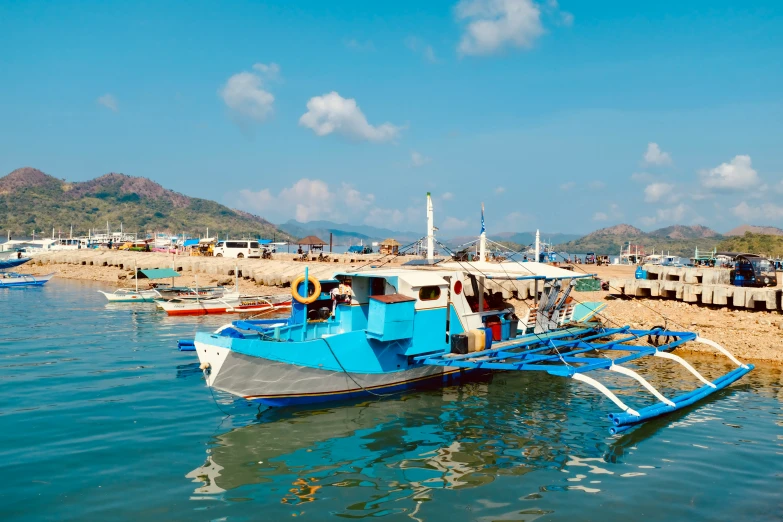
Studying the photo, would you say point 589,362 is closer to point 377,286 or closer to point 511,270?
point 511,270

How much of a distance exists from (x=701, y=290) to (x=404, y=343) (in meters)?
19.4

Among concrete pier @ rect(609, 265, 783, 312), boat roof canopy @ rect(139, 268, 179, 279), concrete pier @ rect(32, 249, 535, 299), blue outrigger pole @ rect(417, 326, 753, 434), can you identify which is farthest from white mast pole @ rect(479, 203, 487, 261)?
boat roof canopy @ rect(139, 268, 179, 279)

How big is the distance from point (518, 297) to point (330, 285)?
15.6m

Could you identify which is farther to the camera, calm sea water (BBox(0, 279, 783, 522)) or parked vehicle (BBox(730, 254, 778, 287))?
parked vehicle (BBox(730, 254, 778, 287))

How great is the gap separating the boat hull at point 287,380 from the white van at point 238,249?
54527 millimetres

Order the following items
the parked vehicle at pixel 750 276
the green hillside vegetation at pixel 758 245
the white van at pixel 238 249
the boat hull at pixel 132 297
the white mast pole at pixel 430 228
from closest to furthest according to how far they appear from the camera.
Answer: the white mast pole at pixel 430 228
the parked vehicle at pixel 750 276
the boat hull at pixel 132 297
the white van at pixel 238 249
the green hillside vegetation at pixel 758 245

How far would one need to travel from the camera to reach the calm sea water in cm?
916

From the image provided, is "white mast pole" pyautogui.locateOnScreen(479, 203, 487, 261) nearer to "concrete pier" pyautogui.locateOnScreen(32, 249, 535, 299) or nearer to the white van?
"concrete pier" pyautogui.locateOnScreen(32, 249, 535, 299)

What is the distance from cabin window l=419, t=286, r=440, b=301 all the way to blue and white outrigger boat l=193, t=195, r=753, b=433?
35mm

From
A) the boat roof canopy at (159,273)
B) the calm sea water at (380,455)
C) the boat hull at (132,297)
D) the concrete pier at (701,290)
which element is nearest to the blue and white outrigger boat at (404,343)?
the calm sea water at (380,455)

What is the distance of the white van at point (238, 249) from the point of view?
67000mm

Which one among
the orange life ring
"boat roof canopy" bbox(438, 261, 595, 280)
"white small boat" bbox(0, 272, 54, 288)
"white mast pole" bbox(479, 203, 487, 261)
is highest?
"white mast pole" bbox(479, 203, 487, 261)

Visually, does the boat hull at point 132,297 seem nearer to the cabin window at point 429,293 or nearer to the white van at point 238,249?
the cabin window at point 429,293

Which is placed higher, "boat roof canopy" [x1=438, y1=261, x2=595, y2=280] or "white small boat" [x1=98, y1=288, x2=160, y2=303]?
"boat roof canopy" [x1=438, y1=261, x2=595, y2=280]
